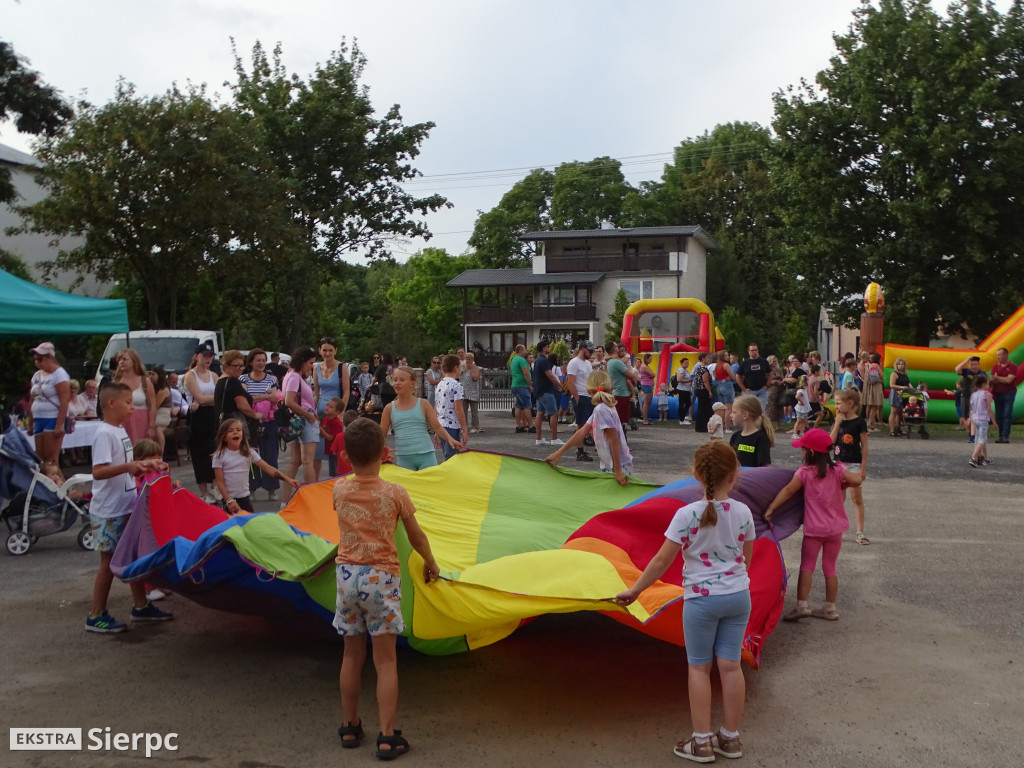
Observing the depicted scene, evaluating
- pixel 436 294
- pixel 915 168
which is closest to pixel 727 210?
pixel 436 294

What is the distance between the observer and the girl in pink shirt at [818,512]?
22.0 feet

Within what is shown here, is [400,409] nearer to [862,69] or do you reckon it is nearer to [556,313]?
[862,69]

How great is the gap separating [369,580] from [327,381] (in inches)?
285

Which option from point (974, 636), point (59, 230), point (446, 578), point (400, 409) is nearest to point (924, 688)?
point (974, 636)

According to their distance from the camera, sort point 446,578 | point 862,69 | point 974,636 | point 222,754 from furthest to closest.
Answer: point 862,69, point 974,636, point 446,578, point 222,754

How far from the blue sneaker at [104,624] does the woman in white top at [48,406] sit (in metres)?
5.93

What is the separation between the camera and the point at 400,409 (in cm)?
880

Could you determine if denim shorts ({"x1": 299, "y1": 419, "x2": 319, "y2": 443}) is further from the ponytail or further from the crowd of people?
the ponytail

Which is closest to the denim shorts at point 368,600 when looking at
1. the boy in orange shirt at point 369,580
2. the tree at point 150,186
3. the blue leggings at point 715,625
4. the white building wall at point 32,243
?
the boy in orange shirt at point 369,580

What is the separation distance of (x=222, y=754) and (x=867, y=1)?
34816 mm

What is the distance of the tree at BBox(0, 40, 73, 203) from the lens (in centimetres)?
2023

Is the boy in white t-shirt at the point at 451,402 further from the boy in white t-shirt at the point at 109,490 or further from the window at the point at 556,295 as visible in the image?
the window at the point at 556,295

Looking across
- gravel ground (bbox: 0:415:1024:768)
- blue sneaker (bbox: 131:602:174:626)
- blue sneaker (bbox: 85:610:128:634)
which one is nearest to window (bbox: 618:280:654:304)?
gravel ground (bbox: 0:415:1024:768)

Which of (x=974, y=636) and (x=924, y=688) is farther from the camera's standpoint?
(x=974, y=636)
